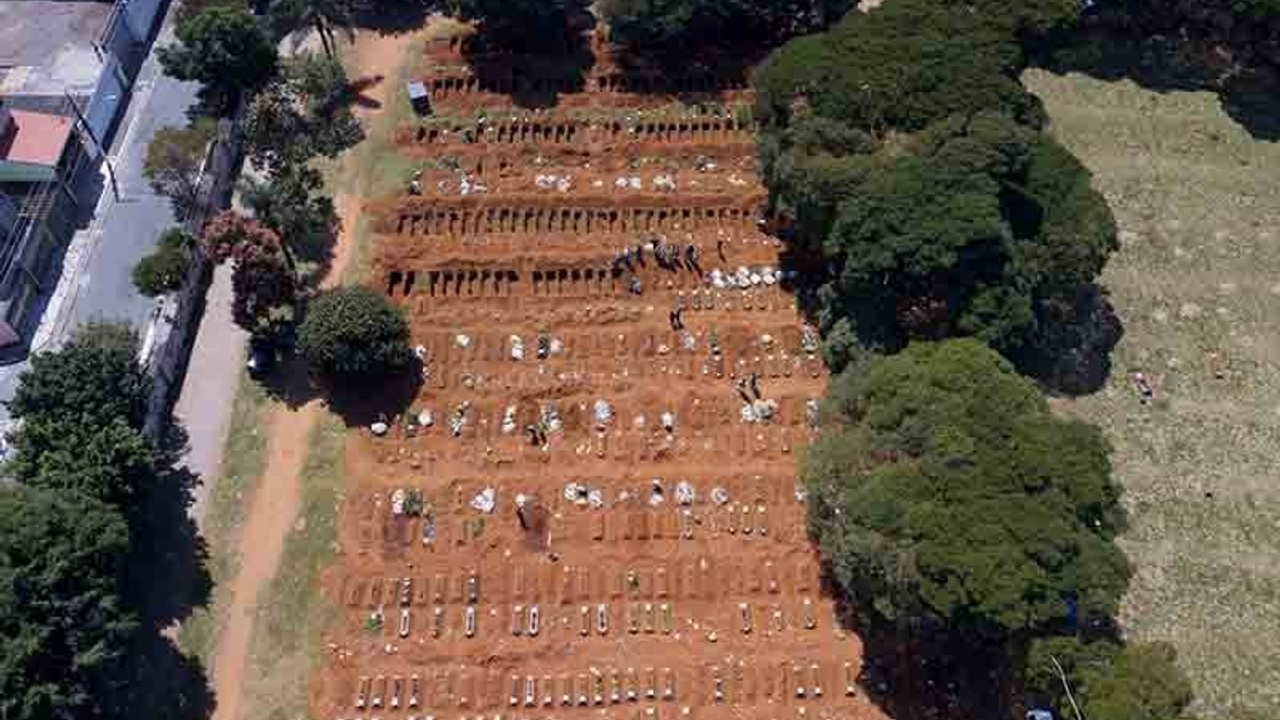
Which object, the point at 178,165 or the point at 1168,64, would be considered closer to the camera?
the point at 178,165

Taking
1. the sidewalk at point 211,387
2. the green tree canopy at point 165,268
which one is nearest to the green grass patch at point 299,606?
the sidewalk at point 211,387

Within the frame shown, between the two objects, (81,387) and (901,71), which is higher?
(901,71)

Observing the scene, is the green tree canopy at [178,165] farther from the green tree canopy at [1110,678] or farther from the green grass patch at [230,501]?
the green tree canopy at [1110,678]

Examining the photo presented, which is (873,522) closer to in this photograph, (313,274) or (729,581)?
(729,581)

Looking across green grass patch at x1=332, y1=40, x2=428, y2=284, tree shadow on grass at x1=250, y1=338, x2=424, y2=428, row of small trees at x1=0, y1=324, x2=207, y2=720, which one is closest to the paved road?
row of small trees at x1=0, y1=324, x2=207, y2=720

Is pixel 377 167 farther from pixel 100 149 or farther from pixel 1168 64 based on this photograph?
pixel 1168 64

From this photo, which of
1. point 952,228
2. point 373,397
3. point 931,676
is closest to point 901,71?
point 952,228

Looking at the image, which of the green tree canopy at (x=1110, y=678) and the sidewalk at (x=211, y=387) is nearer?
the green tree canopy at (x=1110, y=678)
